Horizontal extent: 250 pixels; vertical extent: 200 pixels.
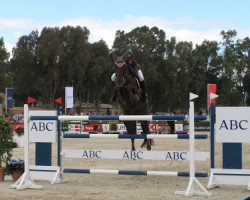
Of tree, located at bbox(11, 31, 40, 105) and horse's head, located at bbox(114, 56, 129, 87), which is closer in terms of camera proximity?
horse's head, located at bbox(114, 56, 129, 87)

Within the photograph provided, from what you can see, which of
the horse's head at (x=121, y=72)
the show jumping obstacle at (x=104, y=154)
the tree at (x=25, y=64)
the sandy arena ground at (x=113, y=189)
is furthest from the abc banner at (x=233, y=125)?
the tree at (x=25, y=64)

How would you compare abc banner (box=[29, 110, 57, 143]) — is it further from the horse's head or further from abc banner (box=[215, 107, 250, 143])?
abc banner (box=[215, 107, 250, 143])

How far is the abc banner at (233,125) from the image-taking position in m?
7.61

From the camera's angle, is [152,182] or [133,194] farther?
[152,182]

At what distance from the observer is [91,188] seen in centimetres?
803

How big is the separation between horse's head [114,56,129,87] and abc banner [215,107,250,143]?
129 inches

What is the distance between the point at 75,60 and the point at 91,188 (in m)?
54.9

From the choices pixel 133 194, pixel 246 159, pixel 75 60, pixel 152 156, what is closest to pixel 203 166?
pixel 246 159

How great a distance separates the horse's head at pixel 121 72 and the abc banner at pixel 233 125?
3288 mm

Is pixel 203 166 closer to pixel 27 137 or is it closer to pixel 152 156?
pixel 152 156

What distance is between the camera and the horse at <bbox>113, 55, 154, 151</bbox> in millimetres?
10625

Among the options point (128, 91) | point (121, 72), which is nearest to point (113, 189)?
point (121, 72)

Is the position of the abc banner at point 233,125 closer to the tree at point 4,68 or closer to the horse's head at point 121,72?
the horse's head at point 121,72

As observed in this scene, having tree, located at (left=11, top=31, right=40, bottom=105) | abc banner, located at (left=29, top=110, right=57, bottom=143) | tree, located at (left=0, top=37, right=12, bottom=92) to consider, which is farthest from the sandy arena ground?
tree, located at (left=0, top=37, right=12, bottom=92)
